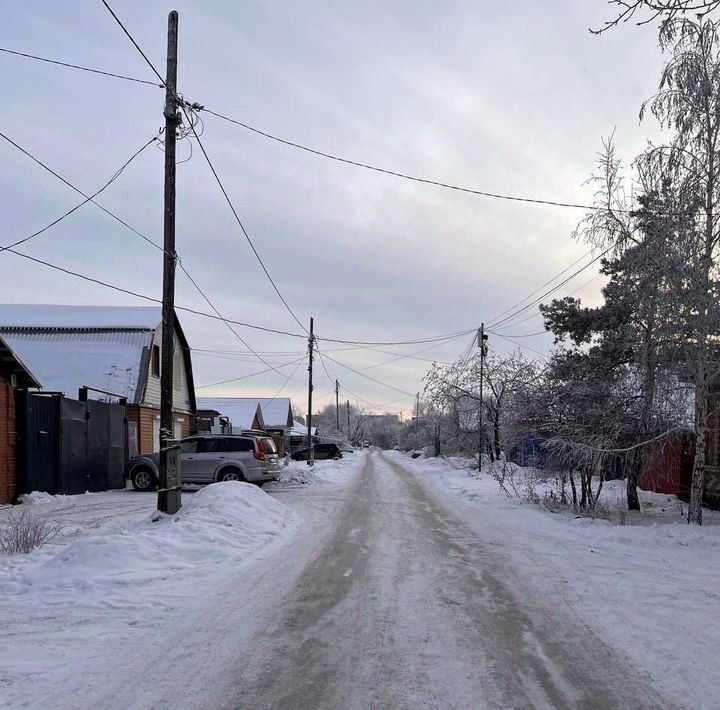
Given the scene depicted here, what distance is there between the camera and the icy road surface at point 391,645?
432 cm

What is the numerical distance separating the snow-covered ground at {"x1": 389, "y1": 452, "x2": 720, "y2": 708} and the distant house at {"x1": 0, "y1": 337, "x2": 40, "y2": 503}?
10559mm

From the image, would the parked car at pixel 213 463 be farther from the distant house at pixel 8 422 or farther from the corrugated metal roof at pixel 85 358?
the distant house at pixel 8 422

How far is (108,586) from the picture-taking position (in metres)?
6.97

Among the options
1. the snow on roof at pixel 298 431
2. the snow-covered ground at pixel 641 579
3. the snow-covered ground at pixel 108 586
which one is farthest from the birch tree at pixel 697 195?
the snow on roof at pixel 298 431

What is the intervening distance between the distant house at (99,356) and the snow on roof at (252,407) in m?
28.6

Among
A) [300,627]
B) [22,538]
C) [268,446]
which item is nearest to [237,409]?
[268,446]

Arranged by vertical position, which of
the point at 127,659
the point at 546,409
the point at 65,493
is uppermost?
the point at 546,409

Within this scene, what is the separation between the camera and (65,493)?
59.5ft

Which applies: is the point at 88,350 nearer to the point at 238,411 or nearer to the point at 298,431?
the point at 238,411

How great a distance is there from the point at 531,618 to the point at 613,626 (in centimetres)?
70

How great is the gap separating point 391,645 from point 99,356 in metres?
22.9

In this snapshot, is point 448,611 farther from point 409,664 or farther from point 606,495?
point 606,495

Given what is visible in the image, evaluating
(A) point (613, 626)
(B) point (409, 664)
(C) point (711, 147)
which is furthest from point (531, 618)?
(C) point (711, 147)

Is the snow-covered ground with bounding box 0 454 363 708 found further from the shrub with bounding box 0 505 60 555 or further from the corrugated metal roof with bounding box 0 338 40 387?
the corrugated metal roof with bounding box 0 338 40 387
